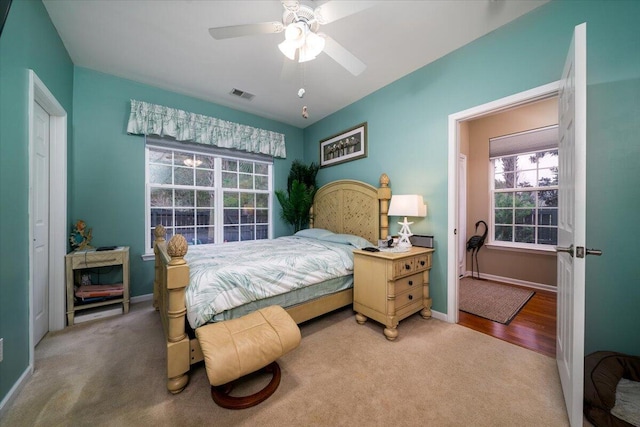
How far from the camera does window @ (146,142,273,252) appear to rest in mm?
3102

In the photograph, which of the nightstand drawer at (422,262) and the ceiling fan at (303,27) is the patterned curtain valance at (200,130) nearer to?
the ceiling fan at (303,27)

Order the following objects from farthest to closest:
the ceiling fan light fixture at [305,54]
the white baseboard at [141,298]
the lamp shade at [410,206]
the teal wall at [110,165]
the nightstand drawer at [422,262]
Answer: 1. the white baseboard at [141,298]
2. the teal wall at [110,165]
3. the lamp shade at [410,206]
4. the nightstand drawer at [422,262]
5. the ceiling fan light fixture at [305,54]

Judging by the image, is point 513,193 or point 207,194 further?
point 513,193

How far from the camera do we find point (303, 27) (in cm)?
155

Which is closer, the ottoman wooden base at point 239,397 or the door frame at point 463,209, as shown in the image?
the ottoman wooden base at point 239,397

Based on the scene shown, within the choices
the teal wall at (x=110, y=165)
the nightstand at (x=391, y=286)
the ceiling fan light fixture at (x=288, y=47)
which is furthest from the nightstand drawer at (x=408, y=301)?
the teal wall at (x=110, y=165)

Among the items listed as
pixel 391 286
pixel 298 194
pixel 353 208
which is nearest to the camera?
pixel 391 286

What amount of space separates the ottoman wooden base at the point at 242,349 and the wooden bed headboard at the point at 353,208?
1813 mm

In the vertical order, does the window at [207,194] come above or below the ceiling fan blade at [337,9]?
below

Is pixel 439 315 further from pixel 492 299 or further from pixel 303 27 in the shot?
pixel 303 27

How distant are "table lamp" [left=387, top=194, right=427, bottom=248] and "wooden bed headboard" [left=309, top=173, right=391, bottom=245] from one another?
32 centimetres

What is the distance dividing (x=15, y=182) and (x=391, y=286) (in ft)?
9.19

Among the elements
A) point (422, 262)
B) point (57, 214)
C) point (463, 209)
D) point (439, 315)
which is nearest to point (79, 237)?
point (57, 214)

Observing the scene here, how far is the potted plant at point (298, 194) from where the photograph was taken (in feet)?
12.8
